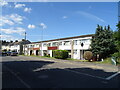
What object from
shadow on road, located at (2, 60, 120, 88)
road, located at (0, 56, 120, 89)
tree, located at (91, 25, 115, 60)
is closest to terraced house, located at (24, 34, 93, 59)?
tree, located at (91, 25, 115, 60)

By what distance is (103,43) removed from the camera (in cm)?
2539

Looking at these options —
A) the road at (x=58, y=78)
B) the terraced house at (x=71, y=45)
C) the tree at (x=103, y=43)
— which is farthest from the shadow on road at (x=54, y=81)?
the terraced house at (x=71, y=45)

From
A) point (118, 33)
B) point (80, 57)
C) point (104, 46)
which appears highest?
point (118, 33)

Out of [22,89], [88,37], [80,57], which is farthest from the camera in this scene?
[80,57]

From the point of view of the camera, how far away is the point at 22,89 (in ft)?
21.1

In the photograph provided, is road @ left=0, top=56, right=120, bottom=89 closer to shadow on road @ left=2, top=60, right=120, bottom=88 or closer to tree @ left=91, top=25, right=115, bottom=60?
shadow on road @ left=2, top=60, right=120, bottom=88

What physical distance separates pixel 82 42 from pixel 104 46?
752 cm

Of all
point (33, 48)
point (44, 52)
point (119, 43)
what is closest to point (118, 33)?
point (119, 43)

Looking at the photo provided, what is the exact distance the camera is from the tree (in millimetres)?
25234

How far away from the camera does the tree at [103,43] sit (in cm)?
2523

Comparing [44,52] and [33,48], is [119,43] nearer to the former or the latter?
[44,52]

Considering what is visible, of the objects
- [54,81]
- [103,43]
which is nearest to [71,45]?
[103,43]

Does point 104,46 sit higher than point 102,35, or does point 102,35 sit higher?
point 102,35

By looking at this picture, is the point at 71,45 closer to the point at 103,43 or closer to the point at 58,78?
the point at 103,43
